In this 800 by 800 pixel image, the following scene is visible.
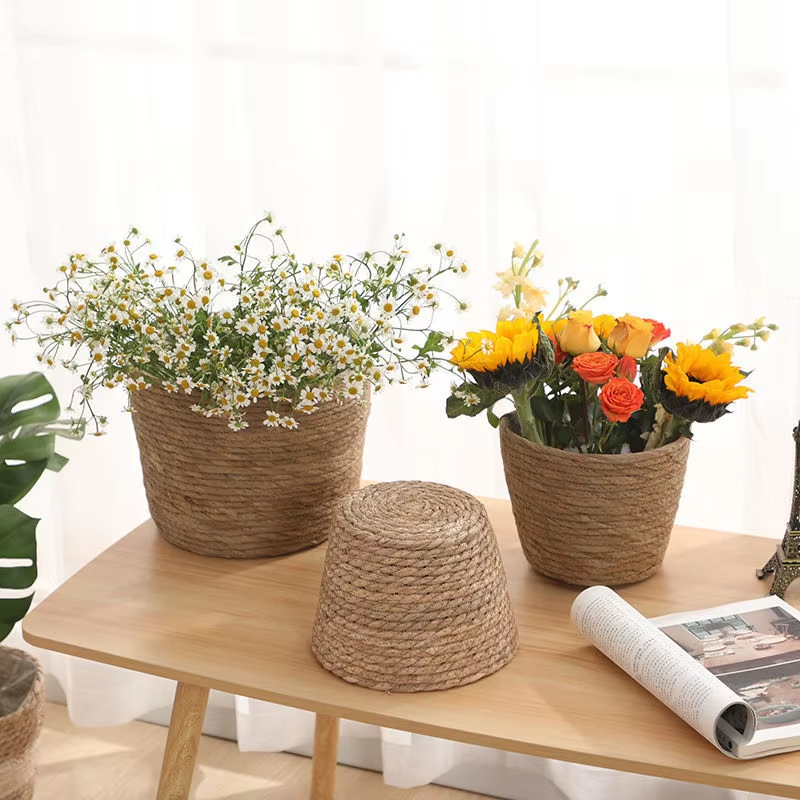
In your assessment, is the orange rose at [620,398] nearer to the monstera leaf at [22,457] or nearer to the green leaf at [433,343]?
the green leaf at [433,343]

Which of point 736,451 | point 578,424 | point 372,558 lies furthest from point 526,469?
point 736,451

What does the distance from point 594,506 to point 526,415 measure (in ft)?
0.36

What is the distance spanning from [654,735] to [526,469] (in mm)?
299

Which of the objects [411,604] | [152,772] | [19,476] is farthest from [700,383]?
[152,772]

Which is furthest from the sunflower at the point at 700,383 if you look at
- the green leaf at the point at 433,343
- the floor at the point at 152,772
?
the floor at the point at 152,772

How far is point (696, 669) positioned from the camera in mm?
948

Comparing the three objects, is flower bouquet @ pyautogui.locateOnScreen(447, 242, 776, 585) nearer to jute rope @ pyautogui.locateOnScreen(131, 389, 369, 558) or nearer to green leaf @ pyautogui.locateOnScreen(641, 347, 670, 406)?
green leaf @ pyautogui.locateOnScreen(641, 347, 670, 406)

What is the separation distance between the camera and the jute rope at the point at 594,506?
3.59 feet

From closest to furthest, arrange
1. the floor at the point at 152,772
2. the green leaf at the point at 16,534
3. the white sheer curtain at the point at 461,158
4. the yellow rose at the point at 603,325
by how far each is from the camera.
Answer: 1. the yellow rose at the point at 603,325
2. the white sheer curtain at the point at 461,158
3. the green leaf at the point at 16,534
4. the floor at the point at 152,772

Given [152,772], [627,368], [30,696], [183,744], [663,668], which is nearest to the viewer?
[663,668]

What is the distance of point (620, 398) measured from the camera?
1.04 m

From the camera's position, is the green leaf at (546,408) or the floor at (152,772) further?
the floor at (152,772)

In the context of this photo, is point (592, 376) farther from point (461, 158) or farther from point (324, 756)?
point (324, 756)

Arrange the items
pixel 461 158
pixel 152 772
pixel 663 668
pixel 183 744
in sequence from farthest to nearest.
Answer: pixel 152 772
pixel 461 158
pixel 183 744
pixel 663 668
